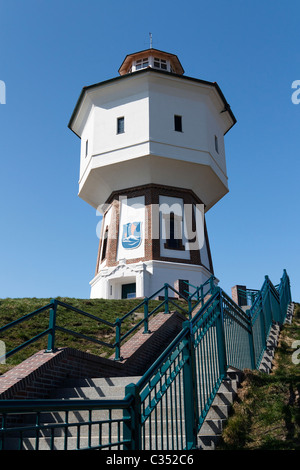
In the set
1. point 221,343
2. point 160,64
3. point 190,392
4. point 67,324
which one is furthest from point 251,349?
point 160,64

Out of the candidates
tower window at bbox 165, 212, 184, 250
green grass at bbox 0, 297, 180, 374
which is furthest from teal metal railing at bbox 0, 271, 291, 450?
tower window at bbox 165, 212, 184, 250

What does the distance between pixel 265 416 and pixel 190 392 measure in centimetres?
123

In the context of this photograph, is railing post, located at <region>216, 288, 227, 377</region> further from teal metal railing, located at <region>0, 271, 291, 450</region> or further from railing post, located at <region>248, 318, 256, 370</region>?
railing post, located at <region>248, 318, 256, 370</region>

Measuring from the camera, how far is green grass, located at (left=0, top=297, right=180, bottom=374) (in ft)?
37.4

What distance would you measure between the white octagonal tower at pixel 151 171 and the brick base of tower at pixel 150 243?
0.06 m

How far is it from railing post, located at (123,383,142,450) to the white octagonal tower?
20.8 metres

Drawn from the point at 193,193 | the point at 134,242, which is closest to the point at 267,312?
the point at 134,242

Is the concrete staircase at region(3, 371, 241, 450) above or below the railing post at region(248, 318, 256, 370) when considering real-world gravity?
below

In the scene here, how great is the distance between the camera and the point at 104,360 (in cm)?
850

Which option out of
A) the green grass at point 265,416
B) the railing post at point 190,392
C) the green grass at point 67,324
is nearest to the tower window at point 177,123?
the green grass at point 67,324

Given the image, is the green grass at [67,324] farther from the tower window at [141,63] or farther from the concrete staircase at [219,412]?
the tower window at [141,63]

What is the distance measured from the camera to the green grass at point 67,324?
1141 cm

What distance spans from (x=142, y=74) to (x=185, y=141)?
4.71 meters
